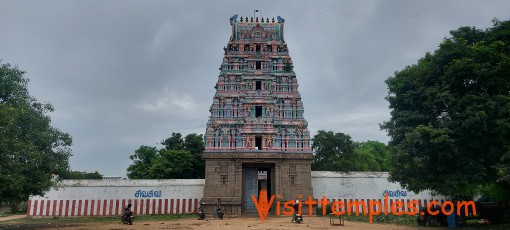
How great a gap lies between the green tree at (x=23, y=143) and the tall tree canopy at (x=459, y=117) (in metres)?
16.2

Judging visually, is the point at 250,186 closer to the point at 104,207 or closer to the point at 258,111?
the point at 258,111

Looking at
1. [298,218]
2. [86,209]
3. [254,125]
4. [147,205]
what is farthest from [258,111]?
[86,209]

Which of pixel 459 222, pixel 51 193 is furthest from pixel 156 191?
pixel 459 222

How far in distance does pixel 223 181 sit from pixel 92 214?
10231mm

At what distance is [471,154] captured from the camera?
638 inches

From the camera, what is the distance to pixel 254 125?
1191 inches

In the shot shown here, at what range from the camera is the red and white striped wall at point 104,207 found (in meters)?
27.6

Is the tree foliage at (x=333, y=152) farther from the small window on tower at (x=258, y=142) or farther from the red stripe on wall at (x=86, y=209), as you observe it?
the red stripe on wall at (x=86, y=209)

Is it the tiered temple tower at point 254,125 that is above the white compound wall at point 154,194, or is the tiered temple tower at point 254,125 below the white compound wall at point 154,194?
above

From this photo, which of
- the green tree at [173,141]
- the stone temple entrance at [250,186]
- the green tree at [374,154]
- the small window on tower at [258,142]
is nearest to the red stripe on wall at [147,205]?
the stone temple entrance at [250,186]

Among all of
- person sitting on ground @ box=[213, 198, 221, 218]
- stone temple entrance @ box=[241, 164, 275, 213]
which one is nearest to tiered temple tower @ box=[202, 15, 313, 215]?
stone temple entrance @ box=[241, 164, 275, 213]

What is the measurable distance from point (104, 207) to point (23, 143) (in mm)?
14339

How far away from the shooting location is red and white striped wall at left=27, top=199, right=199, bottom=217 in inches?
1087

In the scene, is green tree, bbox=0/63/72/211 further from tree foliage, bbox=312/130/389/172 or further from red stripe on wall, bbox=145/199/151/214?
tree foliage, bbox=312/130/389/172
